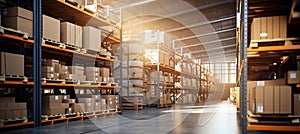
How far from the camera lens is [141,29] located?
16734 millimetres

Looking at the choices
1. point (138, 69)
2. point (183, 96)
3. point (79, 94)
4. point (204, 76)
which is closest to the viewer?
point (79, 94)

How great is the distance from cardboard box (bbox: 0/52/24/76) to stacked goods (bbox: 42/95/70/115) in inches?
35.5

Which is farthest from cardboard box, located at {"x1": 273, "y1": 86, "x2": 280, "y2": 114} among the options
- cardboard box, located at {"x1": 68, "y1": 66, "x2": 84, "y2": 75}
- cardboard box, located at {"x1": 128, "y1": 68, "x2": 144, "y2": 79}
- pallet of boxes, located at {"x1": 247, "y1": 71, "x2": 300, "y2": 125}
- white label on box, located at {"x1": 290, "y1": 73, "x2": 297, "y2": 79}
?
cardboard box, located at {"x1": 128, "y1": 68, "x2": 144, "y2": 79}

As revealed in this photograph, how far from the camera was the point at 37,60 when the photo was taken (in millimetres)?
5707

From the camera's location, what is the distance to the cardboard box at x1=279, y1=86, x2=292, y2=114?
3.96 meters

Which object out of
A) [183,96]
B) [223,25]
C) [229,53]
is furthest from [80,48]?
[229,53]

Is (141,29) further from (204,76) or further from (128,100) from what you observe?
(204,76)

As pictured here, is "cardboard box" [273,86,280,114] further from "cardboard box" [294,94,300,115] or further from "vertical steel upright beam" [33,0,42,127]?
"vertical steel upright beam" [33,0,42,127]

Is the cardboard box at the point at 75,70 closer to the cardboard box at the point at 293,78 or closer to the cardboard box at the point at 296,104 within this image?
the cardboard box at the point at 293,78

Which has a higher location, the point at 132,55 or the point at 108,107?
the point at 132,55

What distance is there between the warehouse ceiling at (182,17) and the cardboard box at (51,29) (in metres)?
6.63

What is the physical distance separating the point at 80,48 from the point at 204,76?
17.6 metres

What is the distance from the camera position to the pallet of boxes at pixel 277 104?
3.97 m

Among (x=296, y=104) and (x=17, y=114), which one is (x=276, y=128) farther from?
(x=17, y=114)
